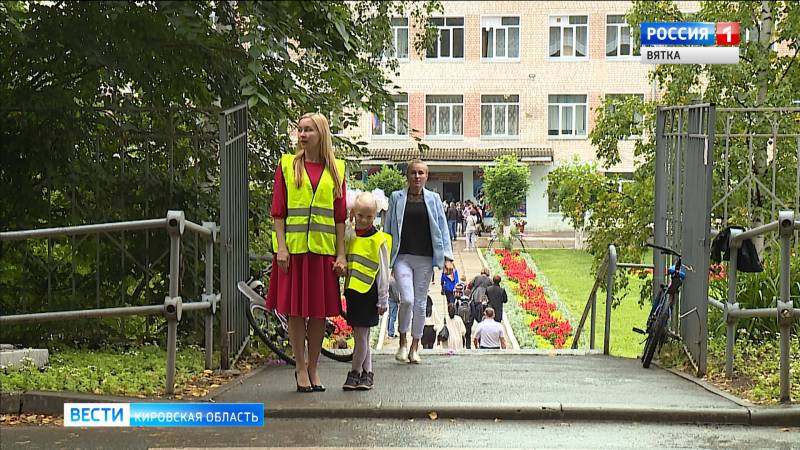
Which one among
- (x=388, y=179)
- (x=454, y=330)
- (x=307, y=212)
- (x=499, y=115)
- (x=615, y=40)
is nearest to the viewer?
(x=307, y=212)

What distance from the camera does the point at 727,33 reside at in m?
19.0

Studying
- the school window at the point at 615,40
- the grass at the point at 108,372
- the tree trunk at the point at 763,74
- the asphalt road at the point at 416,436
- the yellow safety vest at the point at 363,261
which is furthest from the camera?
the school window at the point at 615,40

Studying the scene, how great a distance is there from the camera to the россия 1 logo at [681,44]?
39.3 feet

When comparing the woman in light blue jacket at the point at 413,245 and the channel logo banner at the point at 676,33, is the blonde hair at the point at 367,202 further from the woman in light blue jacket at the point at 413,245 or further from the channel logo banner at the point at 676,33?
the channel logo banner at the point at 676,33

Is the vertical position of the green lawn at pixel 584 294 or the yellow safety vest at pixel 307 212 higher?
the yellow safety vest at pixel 307 212

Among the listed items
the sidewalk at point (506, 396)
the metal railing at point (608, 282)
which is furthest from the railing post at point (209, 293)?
the metal railing at point (608, 282)

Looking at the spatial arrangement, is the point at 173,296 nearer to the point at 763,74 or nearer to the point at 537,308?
the point at 763,74

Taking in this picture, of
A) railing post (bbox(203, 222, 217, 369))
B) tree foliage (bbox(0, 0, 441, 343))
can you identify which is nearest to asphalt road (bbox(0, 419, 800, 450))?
railing post (bbox(203, 222, 217, 369))

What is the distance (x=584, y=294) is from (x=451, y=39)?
18.5m

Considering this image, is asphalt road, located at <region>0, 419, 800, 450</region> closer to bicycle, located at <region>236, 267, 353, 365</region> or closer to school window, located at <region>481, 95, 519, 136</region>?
bicycle, located at <region>236, 267, 353, 365</region>

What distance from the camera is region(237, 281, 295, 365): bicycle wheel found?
31.6ft

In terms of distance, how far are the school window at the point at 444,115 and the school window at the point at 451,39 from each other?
5.76 feet

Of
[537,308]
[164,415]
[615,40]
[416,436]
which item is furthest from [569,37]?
[164,415]

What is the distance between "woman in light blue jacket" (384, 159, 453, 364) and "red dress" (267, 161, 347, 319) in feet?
7.48
